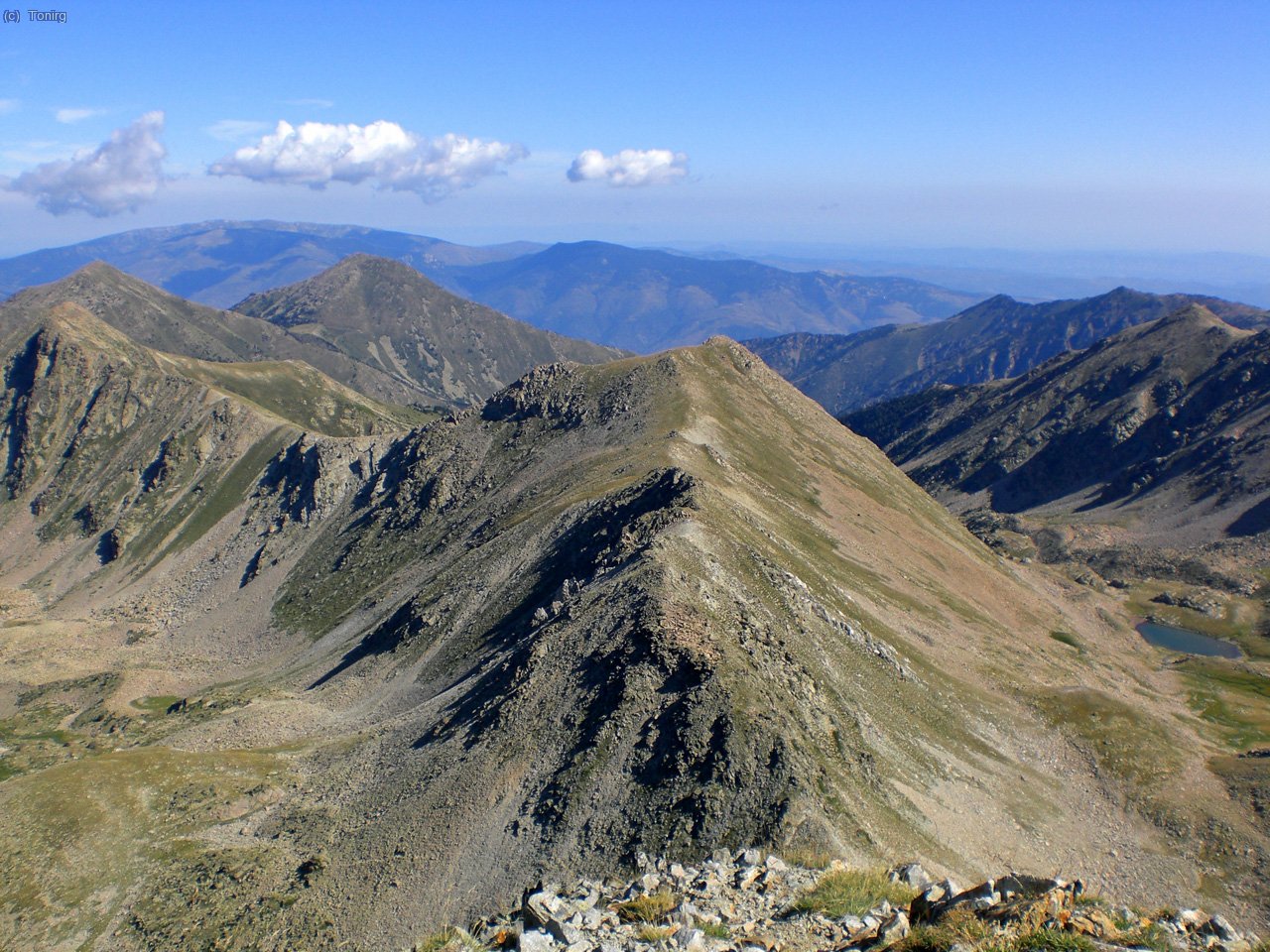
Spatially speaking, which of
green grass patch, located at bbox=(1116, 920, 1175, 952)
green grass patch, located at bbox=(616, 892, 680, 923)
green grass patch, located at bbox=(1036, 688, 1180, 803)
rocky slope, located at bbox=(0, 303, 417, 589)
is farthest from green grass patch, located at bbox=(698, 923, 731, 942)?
rocky slope, located at bbox=(0, 303, 417, 589)

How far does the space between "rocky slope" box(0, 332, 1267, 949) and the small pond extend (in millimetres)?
6163

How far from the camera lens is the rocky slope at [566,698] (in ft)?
155

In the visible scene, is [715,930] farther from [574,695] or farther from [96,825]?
[96,825]

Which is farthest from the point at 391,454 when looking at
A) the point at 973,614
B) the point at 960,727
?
the point at 960,727

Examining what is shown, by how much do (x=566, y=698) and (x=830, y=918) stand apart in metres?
30.0

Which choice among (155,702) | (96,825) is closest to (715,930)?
(96,825)

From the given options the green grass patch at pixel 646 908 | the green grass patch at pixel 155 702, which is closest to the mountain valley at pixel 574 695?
Answer: the green grass patch at pixel 155 702

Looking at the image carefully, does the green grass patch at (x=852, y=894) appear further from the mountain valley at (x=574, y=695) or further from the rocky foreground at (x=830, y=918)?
the mountain valley at (x=574, y=695)

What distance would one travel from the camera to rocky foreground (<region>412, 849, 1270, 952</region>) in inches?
846

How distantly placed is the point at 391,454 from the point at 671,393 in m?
52.6

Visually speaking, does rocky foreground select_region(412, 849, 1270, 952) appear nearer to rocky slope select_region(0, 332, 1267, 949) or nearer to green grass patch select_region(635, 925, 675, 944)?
green grass patch select_region(635, 925, 675, 944)

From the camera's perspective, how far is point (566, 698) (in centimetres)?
5644

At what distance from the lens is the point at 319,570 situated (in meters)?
123

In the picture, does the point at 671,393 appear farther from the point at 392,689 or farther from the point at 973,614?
the point at 392,689
